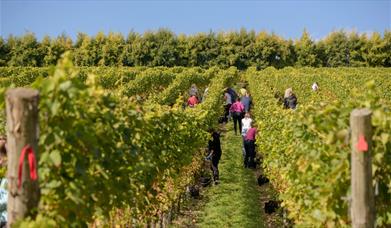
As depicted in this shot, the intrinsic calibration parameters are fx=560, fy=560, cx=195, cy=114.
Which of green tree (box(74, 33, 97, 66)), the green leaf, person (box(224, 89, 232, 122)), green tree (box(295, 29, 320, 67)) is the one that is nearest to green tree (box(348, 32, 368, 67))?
green tree (box(295, 29, 320, 67))

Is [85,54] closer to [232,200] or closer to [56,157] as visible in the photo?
[232,200]

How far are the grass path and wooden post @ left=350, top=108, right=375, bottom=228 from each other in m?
6.17

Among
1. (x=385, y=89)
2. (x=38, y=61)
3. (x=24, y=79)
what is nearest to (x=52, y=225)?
(x=385, y=89)

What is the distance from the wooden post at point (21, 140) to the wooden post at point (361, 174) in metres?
2.12

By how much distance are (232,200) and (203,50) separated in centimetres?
6078

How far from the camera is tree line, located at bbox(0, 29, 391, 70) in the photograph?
68375 mm

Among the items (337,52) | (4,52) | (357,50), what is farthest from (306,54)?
(4,52)

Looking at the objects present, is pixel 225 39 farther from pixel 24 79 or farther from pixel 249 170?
pixel 249 170

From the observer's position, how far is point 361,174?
151 inches

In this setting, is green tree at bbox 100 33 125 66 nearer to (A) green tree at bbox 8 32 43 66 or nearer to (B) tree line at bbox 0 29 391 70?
(B) tree line at bbox 0 29 391 70

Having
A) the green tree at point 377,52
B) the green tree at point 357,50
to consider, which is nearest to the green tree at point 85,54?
the green tree at point 357,50

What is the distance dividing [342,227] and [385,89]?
23543mm

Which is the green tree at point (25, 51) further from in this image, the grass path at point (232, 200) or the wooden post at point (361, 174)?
the wooden post at point (361, 174)

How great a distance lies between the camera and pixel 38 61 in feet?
225
